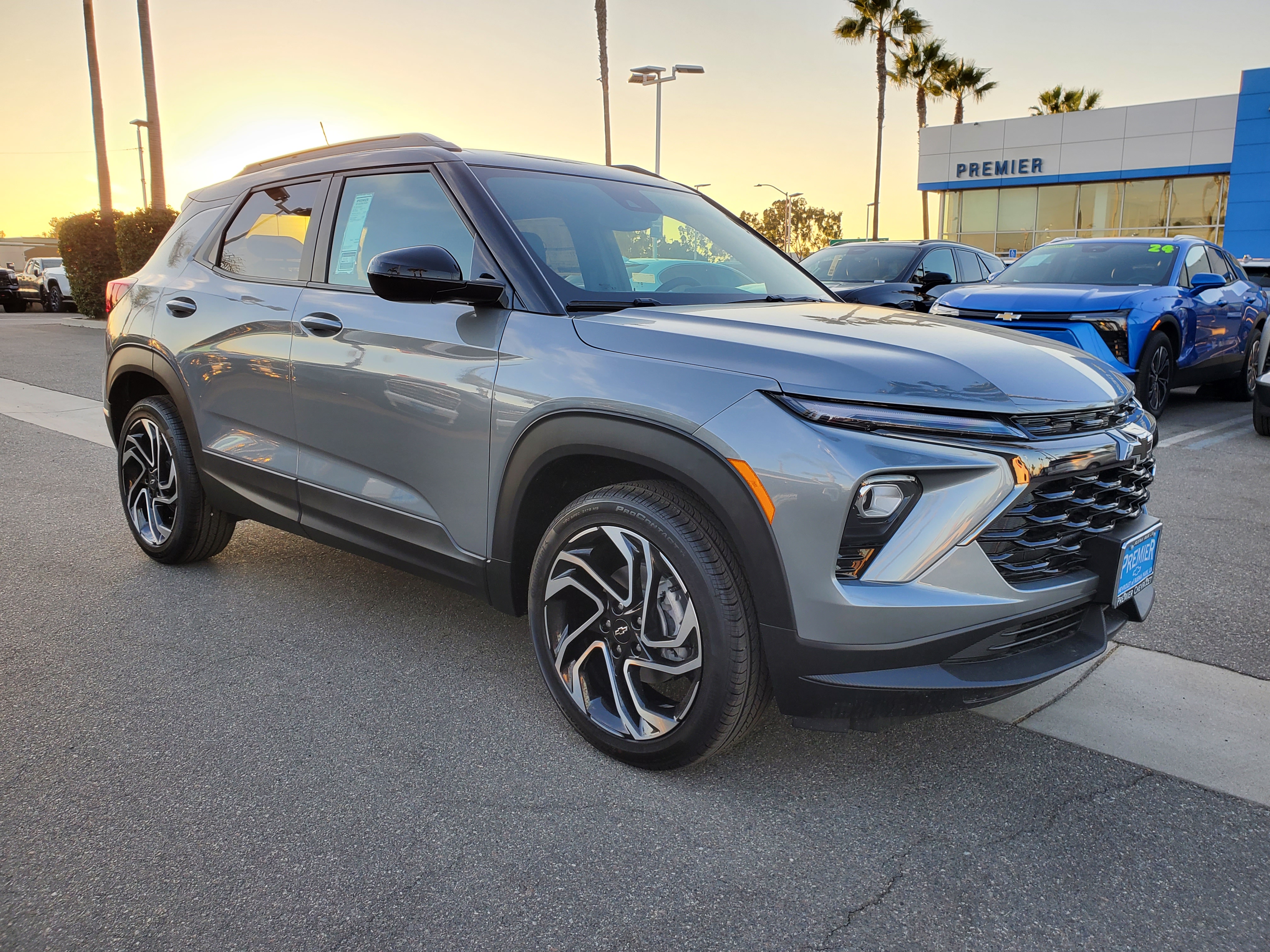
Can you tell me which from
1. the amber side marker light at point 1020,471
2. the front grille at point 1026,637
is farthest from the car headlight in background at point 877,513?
the front grille at point 1026,637

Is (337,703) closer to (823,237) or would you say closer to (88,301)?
(88,301)

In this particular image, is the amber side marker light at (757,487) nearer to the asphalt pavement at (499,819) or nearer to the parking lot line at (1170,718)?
the asphalt pavement at (499,819)

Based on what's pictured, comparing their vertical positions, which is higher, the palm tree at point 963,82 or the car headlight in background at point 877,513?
the palm tree at point 963,82

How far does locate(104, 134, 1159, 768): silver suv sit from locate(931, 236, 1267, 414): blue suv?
16.0ft

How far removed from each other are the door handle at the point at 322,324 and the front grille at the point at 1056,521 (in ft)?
7.31

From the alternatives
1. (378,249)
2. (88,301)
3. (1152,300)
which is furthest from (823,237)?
(378,249)

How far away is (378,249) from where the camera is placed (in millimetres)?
3334

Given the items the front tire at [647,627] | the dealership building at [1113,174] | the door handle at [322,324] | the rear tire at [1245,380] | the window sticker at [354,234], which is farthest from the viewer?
the dealership building at [1113,174]

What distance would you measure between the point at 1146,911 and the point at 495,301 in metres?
2.28

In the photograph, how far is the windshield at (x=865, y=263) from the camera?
10.7 meters

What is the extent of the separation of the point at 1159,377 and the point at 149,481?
25.9 feet

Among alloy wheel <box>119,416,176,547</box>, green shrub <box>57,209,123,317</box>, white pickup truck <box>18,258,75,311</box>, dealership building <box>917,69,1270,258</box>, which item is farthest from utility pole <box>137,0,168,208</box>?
dealership building <box>917,69,1270,258</box>

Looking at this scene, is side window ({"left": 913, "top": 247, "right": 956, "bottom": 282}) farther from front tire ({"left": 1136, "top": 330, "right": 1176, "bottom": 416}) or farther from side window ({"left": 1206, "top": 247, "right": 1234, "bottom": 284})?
front tire ({"left": 1136, "top": 330, "right": 1176, "bottom": 416})

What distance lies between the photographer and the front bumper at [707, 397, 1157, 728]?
2164 mm
